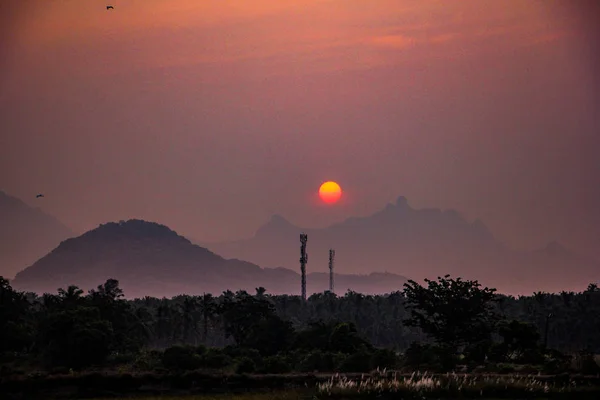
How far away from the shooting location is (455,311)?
10250 cm

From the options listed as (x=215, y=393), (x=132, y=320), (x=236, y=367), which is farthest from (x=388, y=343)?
(x=215, y=393)

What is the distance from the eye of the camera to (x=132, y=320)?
122 metres

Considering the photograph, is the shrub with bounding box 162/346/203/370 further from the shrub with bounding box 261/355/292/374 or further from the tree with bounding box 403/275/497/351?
the tree with bounding box 403/275/497/351

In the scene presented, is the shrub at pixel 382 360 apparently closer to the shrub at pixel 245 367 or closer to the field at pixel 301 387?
the shrub at pixel 245 367

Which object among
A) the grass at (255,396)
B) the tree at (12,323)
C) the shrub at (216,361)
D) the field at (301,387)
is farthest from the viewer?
the tree at (12,323)

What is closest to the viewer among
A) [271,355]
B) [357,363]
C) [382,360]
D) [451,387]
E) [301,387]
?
[451,387]

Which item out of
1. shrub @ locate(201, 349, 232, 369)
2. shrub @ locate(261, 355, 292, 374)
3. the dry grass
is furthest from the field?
shrub @ locate(201, 349, 232, 369)

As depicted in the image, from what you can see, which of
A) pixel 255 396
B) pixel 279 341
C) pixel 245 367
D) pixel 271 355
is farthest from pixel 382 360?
pixel 279 341

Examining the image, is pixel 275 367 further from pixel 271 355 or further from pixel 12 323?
pixel 12 323

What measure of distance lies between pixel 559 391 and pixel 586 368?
9.39 meters

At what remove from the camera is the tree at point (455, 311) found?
3969 inches

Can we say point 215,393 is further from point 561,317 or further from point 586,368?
point 561,317

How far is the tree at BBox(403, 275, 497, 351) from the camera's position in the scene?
331 feet

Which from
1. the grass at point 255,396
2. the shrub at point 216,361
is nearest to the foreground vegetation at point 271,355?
the shrub at point 216,361
